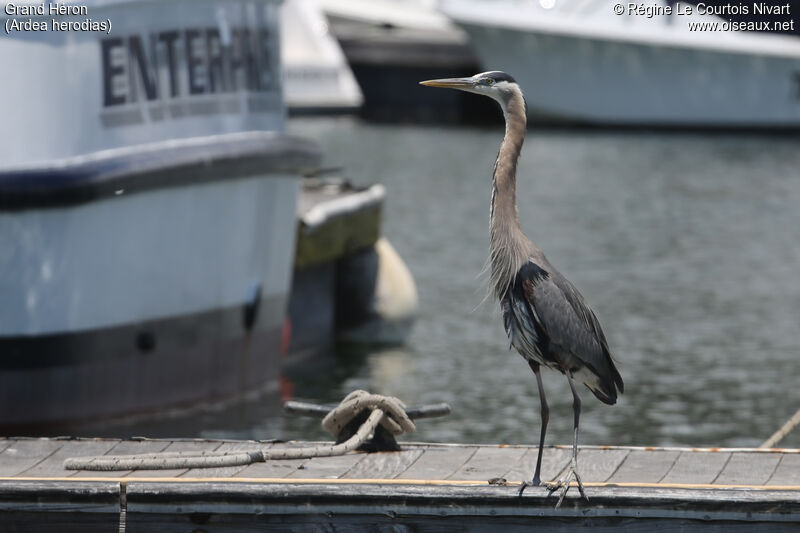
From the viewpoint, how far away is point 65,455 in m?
7.23

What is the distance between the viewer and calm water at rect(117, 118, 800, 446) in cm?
1180

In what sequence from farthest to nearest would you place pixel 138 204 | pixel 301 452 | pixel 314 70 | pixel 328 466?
1. pixel 314 70
2. pixel 138 204
3. pixel 301 452
4. pixel 328 466

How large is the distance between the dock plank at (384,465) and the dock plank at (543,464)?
20.8 inches

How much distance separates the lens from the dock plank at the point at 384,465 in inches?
271

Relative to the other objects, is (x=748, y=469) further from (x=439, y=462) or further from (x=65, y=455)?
(x=65, y=455)

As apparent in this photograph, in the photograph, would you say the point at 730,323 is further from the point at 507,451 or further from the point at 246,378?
the point at 507,451

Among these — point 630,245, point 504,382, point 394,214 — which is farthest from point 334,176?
point 504,382

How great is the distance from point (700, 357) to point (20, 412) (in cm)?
699

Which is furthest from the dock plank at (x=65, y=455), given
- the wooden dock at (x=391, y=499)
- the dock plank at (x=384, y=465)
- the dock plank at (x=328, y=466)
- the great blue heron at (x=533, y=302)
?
the great blue heron at (x=533, y=302)

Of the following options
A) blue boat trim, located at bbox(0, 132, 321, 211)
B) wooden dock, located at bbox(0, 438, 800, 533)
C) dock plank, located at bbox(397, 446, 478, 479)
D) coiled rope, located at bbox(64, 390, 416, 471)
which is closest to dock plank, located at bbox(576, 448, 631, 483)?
wooden dock, located at bbox(0, 438, 800, 533)

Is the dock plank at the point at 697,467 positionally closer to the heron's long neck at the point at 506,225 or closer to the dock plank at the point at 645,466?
the dock plank at the point at 645,466

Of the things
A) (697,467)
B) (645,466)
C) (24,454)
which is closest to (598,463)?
(645,466)

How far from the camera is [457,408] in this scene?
1205cm

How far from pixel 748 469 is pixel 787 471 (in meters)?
0.18
